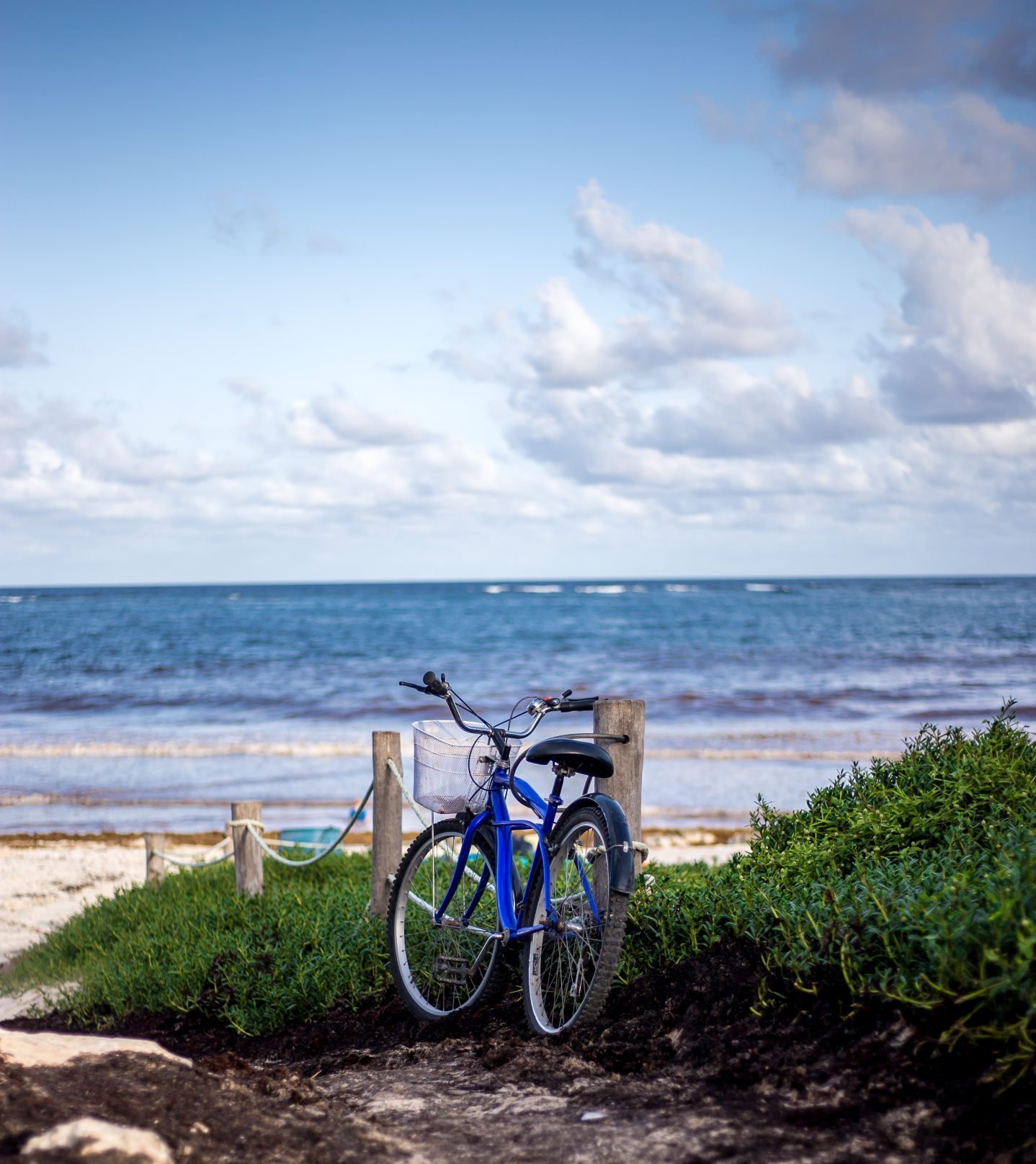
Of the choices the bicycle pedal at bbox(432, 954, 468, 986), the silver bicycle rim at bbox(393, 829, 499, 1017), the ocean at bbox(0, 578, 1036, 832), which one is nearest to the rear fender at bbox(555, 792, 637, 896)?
the silver bicycle rim at bbox(393, 829, 499, 1017)

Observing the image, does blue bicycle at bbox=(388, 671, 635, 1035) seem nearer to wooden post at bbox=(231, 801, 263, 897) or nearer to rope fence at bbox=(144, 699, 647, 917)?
rope fence at bbox=(144, 699, 647, 917)

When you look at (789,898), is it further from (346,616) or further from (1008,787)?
(346,616)

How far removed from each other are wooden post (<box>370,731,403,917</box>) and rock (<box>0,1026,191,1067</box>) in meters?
2.69

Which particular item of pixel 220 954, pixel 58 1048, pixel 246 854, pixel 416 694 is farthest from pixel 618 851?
pixel 416 694

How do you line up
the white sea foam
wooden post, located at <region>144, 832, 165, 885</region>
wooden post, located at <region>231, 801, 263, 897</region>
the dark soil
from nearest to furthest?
1. the dark soil
2. wooden post, located at <region>231, 801, 263, 897</region>
3. wooden post, located at <region>144, 832, 165, 885</region>
4. the white sea foam

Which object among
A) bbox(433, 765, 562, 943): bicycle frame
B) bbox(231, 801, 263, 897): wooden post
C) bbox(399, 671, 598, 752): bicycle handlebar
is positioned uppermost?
bbox(399, 671, 598, 752): bicycle handlebar

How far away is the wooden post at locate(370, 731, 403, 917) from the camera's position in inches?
260

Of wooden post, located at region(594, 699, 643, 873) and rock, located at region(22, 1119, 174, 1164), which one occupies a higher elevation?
wooden post, located at region(594, 699, 643, 873)

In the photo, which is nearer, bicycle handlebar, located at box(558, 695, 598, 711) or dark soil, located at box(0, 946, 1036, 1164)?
dark soil, located at box(0, 946, 1036, 1164)

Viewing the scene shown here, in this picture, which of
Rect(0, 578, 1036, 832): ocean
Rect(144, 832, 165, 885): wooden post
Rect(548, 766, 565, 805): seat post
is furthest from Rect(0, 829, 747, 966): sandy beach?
Rect(548, 766, 565, 805): seat post

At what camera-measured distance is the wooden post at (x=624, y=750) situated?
5.27 metres

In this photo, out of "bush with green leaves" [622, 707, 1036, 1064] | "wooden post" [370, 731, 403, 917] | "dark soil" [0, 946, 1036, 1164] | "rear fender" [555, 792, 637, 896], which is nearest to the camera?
"dark soil" [0, 946, 1036, 1164]

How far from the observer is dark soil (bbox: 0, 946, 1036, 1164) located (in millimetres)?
2930

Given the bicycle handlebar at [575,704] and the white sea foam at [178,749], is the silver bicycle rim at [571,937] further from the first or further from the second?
the white sea foam at [178,749]
